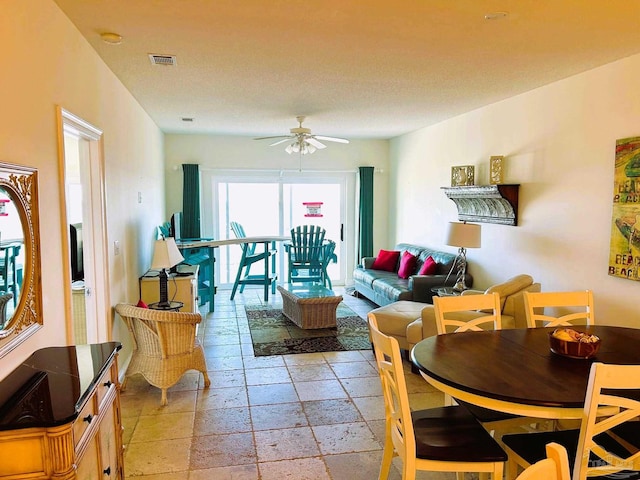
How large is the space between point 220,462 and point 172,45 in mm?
2670

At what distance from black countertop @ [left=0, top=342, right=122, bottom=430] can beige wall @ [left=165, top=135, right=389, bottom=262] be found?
221 inches

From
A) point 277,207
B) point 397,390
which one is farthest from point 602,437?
point 277,207

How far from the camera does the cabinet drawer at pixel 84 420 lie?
171 centimetres

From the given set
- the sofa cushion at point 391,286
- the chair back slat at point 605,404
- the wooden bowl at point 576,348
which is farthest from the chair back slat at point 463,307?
the sofa cushion at point 391,286

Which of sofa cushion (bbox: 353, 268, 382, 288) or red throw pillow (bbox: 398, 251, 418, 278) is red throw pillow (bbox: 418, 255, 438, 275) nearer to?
red throw pillow (bbox: 398, 251, 418, 278)

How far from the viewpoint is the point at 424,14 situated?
261cm

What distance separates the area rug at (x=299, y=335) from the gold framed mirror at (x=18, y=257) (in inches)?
110

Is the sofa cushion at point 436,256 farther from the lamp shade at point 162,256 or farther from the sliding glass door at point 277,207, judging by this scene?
the lamp shade at point 162,256

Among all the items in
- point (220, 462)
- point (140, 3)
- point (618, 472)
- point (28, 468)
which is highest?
point (140, 3)

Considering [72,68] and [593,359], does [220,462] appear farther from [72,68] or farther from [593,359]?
[72,68]

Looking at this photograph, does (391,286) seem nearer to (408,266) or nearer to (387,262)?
(408,266)

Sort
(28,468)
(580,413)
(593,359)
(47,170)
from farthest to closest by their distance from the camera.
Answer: (47,170), (593,359), (580,413), (28,468)

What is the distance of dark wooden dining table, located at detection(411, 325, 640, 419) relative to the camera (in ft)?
5.96

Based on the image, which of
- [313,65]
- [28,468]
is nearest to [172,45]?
[313,65]
